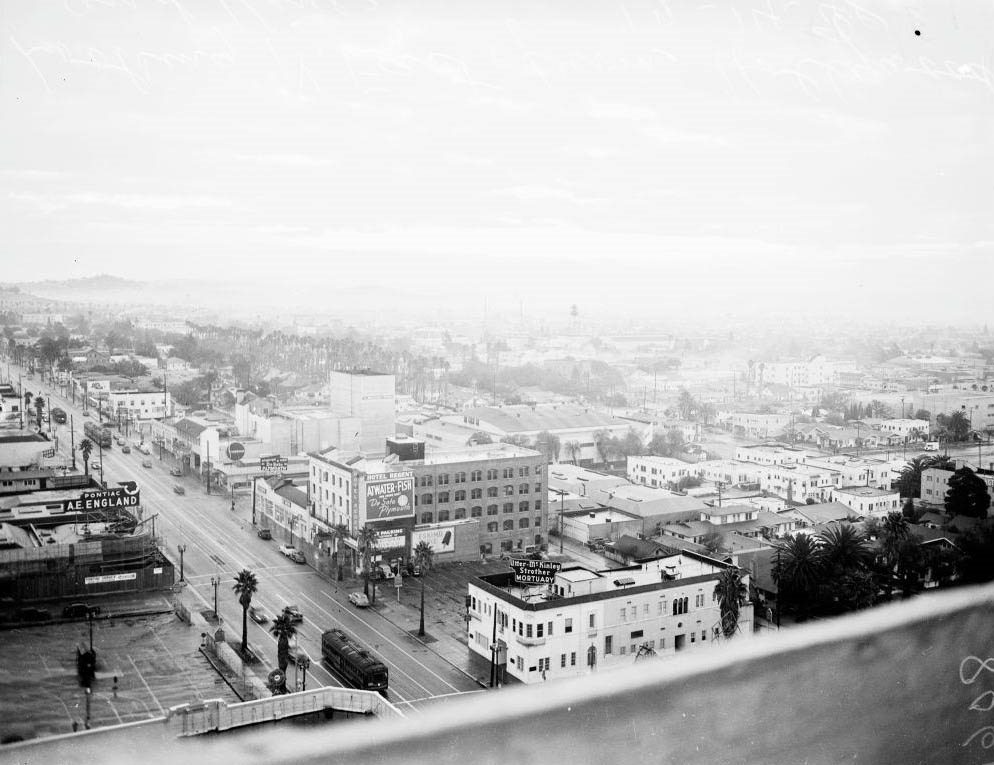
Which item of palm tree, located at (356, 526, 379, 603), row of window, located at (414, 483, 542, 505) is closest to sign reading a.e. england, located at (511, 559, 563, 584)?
palm tree, located at (356, 526, 379, 603)

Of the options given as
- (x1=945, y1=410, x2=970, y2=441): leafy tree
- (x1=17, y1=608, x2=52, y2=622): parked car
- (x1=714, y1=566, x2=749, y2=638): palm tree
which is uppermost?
(x1=945, y1=410, x2=970, y2=441): leafy tree

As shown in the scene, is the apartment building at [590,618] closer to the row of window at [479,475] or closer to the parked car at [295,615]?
the parked car at [295,615]

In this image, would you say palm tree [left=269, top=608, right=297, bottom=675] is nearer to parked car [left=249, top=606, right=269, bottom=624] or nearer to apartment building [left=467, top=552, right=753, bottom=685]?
parked car [left=249, top=606, right=269, bottom=624]

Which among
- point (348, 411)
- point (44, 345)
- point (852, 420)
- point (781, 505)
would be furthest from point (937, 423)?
point (44, 345)

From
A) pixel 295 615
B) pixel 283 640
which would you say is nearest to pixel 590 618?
pixel 283 640

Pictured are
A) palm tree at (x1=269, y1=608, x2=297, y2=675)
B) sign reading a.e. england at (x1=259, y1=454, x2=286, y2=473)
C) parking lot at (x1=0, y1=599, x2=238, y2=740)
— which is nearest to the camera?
parking lot at (x1=0, y1=599, x2=238, y2=740)
